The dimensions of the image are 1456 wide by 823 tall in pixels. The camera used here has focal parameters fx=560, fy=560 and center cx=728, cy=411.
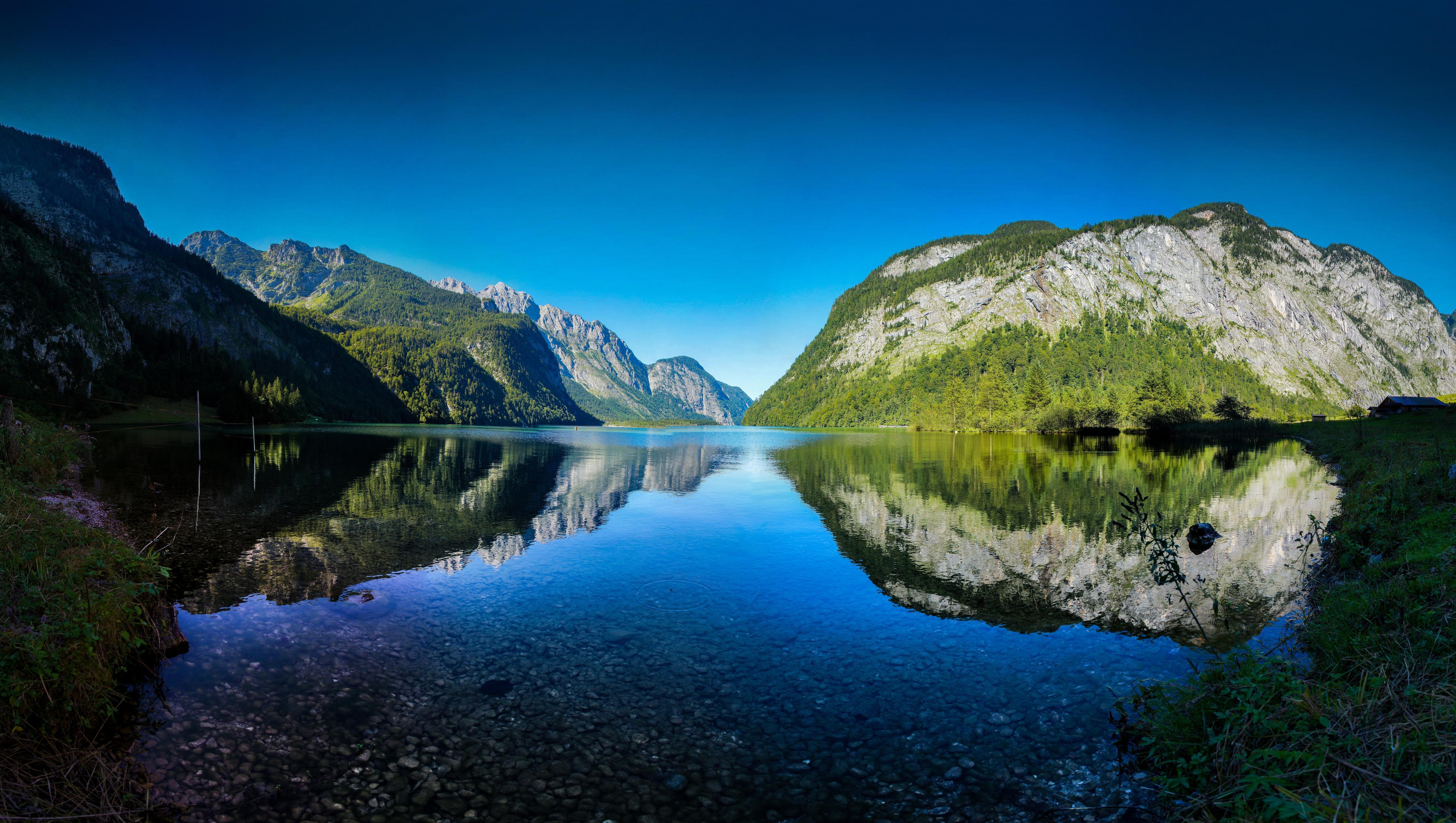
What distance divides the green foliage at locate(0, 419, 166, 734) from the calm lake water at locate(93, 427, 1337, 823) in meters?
1.09

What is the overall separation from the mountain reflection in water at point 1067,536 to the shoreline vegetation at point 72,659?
14.9m

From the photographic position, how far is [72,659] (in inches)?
313

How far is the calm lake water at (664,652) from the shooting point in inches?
289

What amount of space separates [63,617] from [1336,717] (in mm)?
16567

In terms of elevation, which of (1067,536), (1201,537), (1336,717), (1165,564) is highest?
(1165,564)

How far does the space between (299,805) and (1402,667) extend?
1363cm

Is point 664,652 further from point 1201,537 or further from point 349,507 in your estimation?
point 349,507

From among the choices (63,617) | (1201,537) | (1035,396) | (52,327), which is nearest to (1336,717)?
(63,617)

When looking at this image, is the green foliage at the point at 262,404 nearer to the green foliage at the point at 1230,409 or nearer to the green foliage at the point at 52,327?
the green foliage at the point at 52,327

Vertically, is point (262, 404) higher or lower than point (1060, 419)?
lower

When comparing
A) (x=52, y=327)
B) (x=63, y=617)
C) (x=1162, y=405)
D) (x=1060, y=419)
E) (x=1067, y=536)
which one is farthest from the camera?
(x=1060, y=419)

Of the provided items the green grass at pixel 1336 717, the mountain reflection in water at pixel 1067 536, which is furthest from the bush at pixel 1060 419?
the green grass at pixel 1336 717

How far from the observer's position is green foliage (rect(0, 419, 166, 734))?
7094mm

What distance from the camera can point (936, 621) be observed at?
13.8 meters
